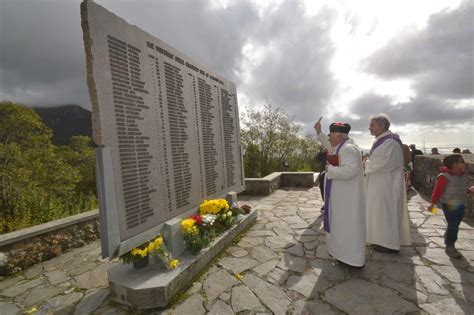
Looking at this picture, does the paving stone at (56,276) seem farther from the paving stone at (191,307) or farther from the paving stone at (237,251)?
the paving stone at (237,251)

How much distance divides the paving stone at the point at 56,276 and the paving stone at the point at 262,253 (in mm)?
2873

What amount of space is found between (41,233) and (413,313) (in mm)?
5322

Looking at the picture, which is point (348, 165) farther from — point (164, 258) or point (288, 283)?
point (164, 258)

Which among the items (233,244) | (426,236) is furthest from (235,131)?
(426,236)

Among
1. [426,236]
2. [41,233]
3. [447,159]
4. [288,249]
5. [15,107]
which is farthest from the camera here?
[15,107]

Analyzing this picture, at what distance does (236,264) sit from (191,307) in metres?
1.15

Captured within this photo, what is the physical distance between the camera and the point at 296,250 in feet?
14.4

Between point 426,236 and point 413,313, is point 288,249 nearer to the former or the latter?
point 413,313

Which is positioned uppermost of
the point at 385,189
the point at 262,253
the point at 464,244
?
the point at 385,189

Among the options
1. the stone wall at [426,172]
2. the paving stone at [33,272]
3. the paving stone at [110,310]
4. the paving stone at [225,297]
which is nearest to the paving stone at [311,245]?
the paving stone at [225,297]

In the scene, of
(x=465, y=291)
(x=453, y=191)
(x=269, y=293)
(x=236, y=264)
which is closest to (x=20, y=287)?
(x=236, y=264)

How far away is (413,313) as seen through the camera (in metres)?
2.64

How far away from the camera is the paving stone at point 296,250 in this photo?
4.26 metres

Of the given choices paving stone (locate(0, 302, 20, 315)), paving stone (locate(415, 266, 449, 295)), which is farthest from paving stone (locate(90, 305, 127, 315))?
paving stone (locate(415, 266, 449, 295))
